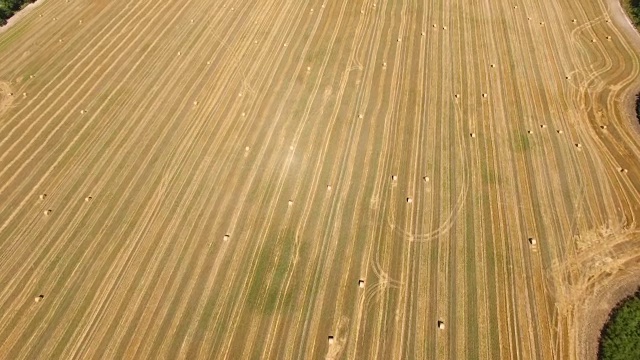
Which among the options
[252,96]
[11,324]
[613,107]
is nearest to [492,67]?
[613,107]

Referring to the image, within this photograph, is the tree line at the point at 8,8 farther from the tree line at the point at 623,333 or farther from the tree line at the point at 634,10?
the tree line at the point at 634,10

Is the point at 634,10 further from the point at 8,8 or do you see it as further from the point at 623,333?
the point at 8,8

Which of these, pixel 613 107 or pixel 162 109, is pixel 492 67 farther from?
pixel 162 109

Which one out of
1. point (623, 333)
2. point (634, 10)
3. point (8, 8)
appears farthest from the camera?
point (8, 8)

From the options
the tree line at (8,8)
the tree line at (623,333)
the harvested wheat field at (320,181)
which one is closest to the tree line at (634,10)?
the harvested wheat field at (320,181)

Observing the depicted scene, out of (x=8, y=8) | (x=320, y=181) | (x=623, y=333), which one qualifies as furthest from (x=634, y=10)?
(x=8, y=8)

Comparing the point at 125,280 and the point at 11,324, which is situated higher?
the point at 125,280

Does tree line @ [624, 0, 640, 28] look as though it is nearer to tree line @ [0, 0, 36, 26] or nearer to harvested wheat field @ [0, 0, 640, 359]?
harvested wheat field @ [0, 0, 640, 359]
